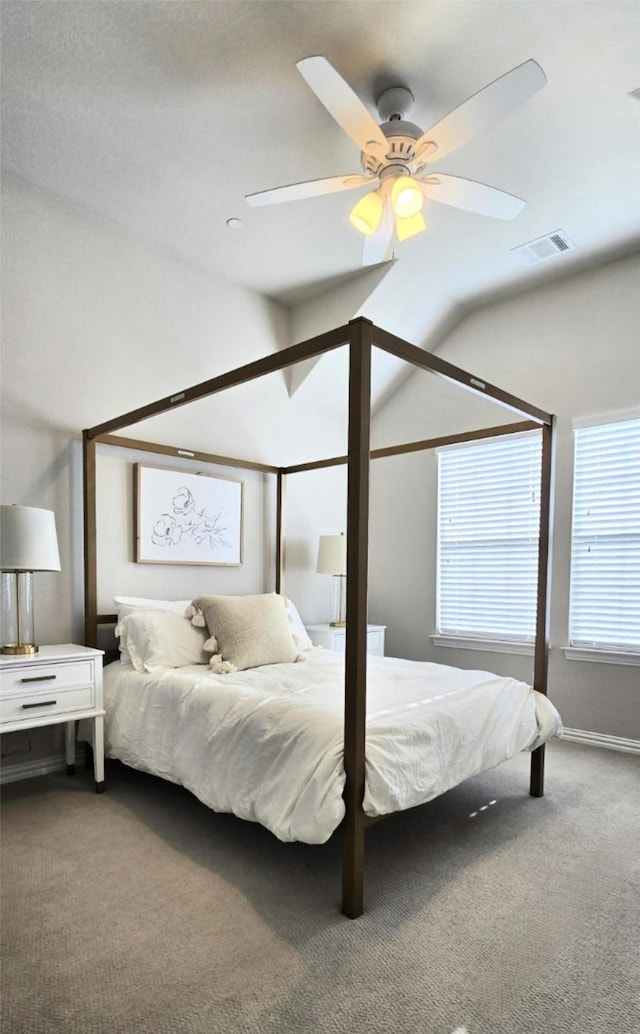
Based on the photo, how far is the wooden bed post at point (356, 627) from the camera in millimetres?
1850

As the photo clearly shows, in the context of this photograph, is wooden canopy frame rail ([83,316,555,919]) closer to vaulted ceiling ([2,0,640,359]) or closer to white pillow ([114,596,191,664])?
vaulted ceiling ([2,0,640,359])

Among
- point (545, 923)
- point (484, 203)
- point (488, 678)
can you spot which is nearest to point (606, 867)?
point (545, 923)

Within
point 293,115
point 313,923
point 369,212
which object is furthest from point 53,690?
point 293,115

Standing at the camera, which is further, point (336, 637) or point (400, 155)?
point (336, 637)

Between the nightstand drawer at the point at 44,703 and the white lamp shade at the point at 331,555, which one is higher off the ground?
the white lamp shade at the point at 331,555

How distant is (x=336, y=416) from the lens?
4.76m

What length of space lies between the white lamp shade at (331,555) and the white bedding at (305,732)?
4.30ft

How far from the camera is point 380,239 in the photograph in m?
2.58

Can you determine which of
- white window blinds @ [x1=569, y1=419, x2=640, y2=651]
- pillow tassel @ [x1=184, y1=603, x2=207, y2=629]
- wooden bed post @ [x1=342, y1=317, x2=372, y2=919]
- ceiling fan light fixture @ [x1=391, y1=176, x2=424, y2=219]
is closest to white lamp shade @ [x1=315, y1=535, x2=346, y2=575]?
pillow tassel @ [x1=184, y1=603, x2=207, y2=629]

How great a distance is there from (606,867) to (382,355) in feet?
11.1

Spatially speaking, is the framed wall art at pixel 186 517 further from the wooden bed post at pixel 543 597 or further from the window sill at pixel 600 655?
the window sill at pixel 600 655

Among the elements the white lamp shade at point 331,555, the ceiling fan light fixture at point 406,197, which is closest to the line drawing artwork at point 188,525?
the white lamp shade at point 331,555

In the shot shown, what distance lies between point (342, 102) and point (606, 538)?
290 cm

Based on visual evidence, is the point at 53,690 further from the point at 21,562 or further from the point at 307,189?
the point at 307,189
